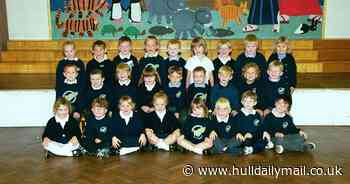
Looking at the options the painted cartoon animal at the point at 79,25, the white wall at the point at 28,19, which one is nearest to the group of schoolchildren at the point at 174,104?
the painted cartoon animal at the point at 79,25

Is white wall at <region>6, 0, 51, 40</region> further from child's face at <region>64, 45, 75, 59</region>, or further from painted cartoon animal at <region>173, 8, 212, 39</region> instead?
child's face at <region>64, 45, 75, 59</region>

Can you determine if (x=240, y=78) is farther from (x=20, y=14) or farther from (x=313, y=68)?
(x=20, y=14)

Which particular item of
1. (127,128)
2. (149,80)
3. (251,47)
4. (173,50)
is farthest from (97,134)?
(251,47)

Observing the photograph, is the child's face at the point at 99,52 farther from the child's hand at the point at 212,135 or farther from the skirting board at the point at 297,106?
the child's hand at the point at 212,135

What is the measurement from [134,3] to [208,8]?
1.35 metres

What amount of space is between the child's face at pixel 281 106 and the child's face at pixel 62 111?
211 cm

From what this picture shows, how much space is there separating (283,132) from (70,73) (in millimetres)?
2311

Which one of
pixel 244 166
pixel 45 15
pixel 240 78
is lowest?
pixel 244 166

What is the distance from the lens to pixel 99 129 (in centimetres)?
443

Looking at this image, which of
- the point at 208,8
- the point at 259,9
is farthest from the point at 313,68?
the point at 208,8

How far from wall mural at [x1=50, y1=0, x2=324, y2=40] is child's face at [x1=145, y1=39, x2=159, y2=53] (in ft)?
10.5

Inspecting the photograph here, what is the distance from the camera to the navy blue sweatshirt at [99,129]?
443 centimetres

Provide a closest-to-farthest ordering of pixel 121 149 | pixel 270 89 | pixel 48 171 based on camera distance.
Answer: pixel 48 171 < pixel 121 149 < pixel 270 89

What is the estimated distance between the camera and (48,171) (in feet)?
13.2
